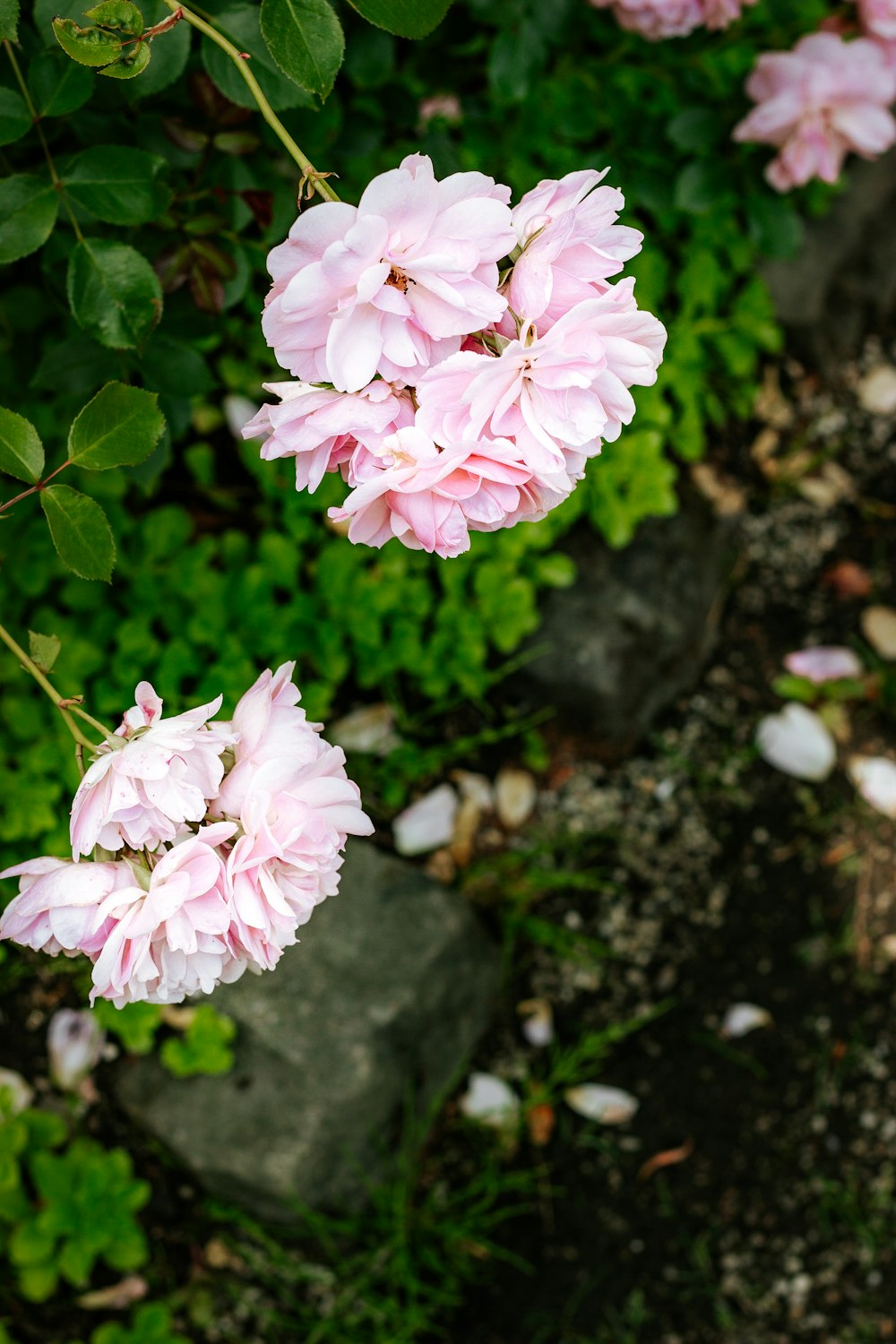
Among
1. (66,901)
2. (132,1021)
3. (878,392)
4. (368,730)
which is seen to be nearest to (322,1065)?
(132,1021)

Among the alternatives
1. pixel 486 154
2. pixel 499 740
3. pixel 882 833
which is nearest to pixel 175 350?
pixel 486 154

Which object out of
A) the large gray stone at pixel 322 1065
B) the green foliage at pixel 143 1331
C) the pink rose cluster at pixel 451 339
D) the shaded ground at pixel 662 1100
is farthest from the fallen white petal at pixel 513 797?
the pink rose cluster at pixel 451 339

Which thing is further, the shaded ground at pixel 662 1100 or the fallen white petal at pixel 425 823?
the fallen white petal at pixel 425 823

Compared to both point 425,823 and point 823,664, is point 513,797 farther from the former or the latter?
point 823,664

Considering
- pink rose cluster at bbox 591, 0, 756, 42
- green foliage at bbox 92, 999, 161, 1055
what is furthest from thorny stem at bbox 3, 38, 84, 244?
green foliage at bbox 92, 999, 161, 1055

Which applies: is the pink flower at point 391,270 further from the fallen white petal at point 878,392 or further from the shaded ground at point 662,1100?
the fallen white petal at point 878,392

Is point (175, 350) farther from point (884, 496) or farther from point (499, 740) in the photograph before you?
point (884, 496)

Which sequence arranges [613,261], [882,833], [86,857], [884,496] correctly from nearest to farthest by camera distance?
[613,261]
[86,857]
[882,833]
[884,496]
